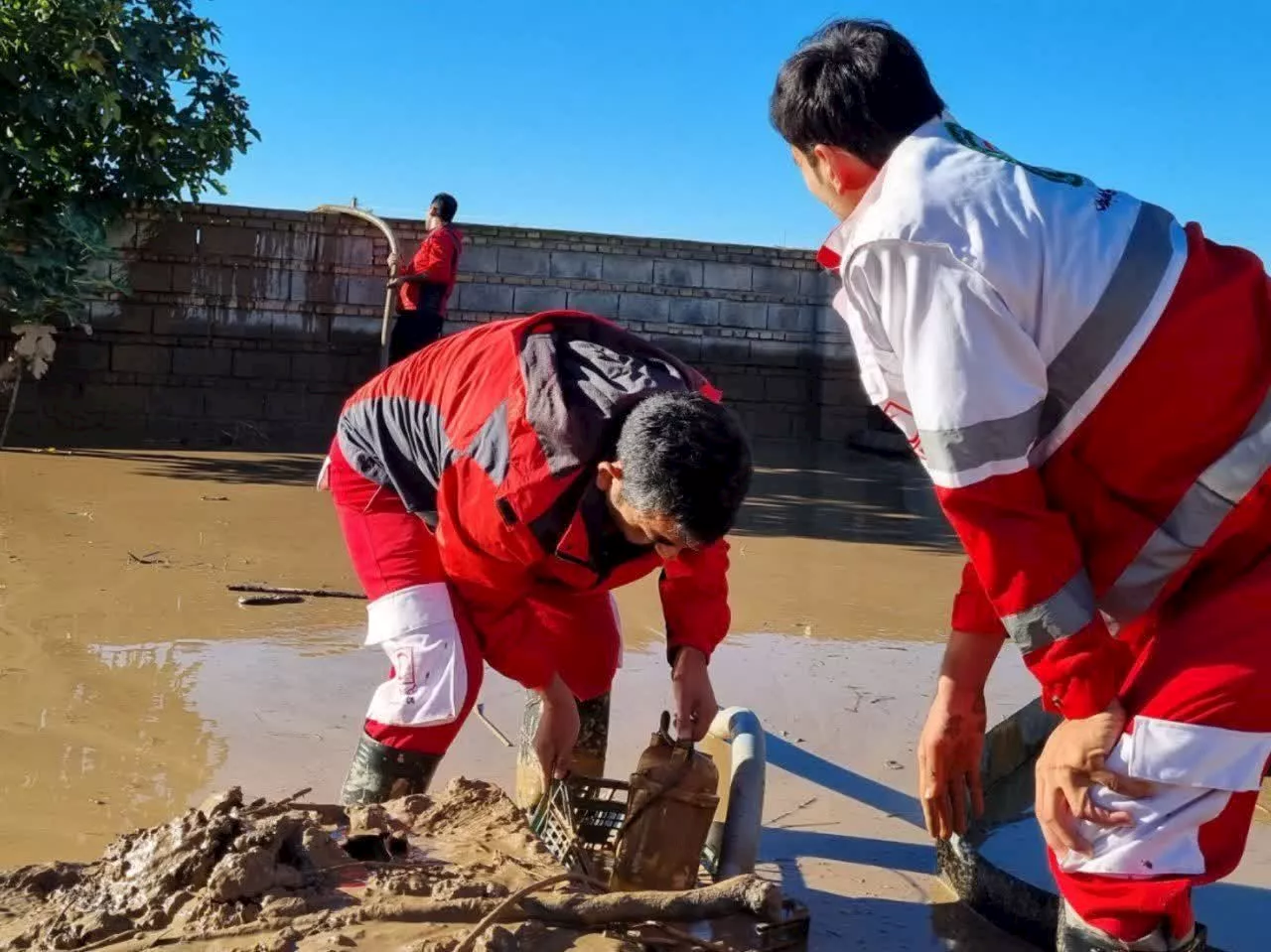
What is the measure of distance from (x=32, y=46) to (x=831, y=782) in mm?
7311

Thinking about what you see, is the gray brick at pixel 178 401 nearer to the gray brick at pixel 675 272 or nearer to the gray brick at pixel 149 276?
the gray brick at pixel 149 276

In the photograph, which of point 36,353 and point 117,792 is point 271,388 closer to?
point 36,353

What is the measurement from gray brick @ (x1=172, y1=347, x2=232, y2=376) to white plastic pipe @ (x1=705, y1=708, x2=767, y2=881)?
28.6ft

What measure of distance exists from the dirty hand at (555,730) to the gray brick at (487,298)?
9002mm

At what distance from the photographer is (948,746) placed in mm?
1928

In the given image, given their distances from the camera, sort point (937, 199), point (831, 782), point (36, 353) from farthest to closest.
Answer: point (36, 353)
point (831, 782)
point (937, 199)

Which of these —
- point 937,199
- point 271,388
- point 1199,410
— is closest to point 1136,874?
point 1199,410

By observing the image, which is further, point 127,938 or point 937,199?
point 127,938

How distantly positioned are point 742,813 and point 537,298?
9.27 m

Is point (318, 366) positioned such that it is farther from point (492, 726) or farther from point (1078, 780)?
point (1078, 780)

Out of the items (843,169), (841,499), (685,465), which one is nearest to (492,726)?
(685,465)

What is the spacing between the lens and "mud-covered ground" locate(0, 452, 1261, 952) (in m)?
3.17

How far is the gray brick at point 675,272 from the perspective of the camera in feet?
39.3

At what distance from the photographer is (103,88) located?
8.37m
